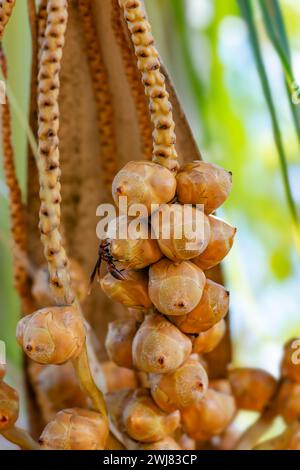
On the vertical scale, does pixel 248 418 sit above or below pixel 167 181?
below

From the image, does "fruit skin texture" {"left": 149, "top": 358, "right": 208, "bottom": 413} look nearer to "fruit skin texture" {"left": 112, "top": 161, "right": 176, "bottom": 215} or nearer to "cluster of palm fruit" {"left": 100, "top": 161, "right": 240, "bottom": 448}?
"cluster of palm fruit" {"left": 100, "top": 161, "right": 240, "bottom": 448}

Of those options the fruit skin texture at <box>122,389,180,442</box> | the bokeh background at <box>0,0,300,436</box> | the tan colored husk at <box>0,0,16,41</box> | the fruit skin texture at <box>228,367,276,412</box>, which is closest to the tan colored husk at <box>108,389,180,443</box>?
the fruit skin texture at <box>122,389,180,442</box>

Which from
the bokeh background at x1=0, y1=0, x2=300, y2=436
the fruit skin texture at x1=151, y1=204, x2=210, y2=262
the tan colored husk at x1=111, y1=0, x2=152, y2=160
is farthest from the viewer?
the bokeh background at x1=0, y1=0, x2=300, y2=436

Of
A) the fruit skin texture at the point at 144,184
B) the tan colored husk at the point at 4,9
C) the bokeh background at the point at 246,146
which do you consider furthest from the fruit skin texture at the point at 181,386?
the bokeh background at the point at 246,146

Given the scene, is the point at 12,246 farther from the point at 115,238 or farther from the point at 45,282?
the point at 115,238

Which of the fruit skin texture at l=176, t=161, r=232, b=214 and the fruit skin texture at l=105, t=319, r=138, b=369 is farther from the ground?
the fruit skin texture at l=176, t=161, r=232, b=214

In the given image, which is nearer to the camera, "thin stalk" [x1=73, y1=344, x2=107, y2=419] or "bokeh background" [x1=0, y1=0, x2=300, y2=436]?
"thin stalk" [x1=73, y1=344, x2=107, y2=419]

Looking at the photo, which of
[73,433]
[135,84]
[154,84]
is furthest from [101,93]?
[73,433]
